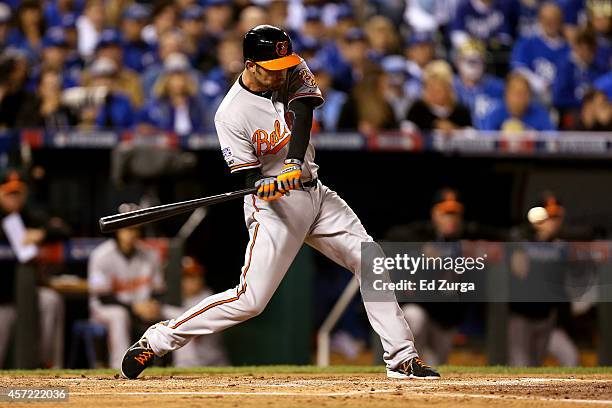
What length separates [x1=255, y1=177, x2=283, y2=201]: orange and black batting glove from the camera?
5.99 metres

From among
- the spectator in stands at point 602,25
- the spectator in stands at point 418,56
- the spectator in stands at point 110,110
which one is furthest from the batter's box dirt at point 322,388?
the spectator in stands at point 602,25

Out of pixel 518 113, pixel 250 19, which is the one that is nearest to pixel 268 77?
pixel 518 113

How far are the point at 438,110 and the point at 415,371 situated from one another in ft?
14.7

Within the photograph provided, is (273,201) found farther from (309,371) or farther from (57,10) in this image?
(57,10)

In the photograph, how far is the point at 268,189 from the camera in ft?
19.7

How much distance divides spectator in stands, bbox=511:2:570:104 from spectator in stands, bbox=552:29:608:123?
0.07 m

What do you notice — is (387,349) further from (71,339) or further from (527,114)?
(527,114)

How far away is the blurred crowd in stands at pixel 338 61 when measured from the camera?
10.2 meters

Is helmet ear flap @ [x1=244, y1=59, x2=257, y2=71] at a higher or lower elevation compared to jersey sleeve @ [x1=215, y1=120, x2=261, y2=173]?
higher

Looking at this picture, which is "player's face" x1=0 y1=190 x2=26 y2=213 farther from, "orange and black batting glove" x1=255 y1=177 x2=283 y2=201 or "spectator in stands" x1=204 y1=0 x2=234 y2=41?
"orange and black batting glove" x1=255 y1=177 x2=283 y2=201

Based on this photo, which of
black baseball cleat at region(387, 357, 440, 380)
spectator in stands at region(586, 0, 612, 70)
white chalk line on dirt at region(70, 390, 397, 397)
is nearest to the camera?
white chalk line on dirt at region(70, 390, 397, 397)

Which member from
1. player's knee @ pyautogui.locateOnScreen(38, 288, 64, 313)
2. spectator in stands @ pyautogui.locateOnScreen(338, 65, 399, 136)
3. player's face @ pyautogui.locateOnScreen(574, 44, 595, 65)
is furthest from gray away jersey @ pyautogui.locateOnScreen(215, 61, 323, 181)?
player's face @ pyautogui.locateOnScreen(574, 44, 595, 65)

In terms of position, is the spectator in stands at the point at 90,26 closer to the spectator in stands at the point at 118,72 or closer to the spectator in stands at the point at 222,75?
the spectator in stands at the point at 118,72

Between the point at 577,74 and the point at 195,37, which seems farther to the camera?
the point at 577,74
